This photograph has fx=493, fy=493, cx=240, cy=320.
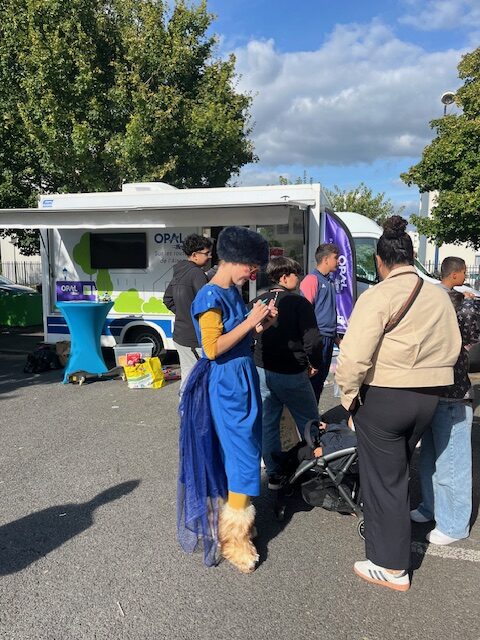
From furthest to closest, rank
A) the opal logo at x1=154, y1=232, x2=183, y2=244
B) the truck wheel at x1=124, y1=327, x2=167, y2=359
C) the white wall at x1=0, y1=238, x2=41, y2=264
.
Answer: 1. the white wall at x1=0, y1=238, x2=41, y2=264
2. the truck wheel at x1=124, y1=327, x2=167, y2=359
3. the opal logo at x1=154, y1=232, x2=183, y2=244

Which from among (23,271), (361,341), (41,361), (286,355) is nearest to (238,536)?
(286,355)

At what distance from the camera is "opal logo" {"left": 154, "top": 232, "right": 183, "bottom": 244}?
25.7 ft

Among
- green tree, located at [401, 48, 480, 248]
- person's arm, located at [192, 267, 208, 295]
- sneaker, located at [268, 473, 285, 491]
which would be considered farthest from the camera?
green tree, located at [401, 48, 480, 248]

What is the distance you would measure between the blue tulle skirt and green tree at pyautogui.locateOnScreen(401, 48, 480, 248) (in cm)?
867

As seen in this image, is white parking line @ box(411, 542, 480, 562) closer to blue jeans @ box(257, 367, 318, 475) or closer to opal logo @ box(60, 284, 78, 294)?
blue jeans @ box(257, 367, 318, 475)

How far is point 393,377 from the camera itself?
245cm

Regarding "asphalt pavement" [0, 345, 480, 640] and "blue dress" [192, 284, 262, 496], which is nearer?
"asphalt pavement" [0, 345, 480, 640]

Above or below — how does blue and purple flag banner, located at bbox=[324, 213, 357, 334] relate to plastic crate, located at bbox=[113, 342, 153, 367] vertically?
above

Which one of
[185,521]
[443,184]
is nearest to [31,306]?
[443,184]

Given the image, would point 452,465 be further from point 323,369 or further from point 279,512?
point 323,369

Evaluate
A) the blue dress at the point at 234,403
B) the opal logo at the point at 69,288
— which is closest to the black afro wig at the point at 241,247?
the blue dress at the point at 234,403

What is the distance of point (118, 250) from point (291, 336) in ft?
17.8

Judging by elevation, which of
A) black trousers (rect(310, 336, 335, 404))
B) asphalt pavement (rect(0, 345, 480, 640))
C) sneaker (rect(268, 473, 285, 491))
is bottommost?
asphalt pavement (rect(0, 345, 480, 640))

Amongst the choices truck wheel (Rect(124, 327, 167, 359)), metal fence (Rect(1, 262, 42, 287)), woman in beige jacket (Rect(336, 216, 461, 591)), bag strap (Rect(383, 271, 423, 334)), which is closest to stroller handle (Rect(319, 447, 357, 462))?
woman in beige jacket (Rect(336, 216, 461, 591))
